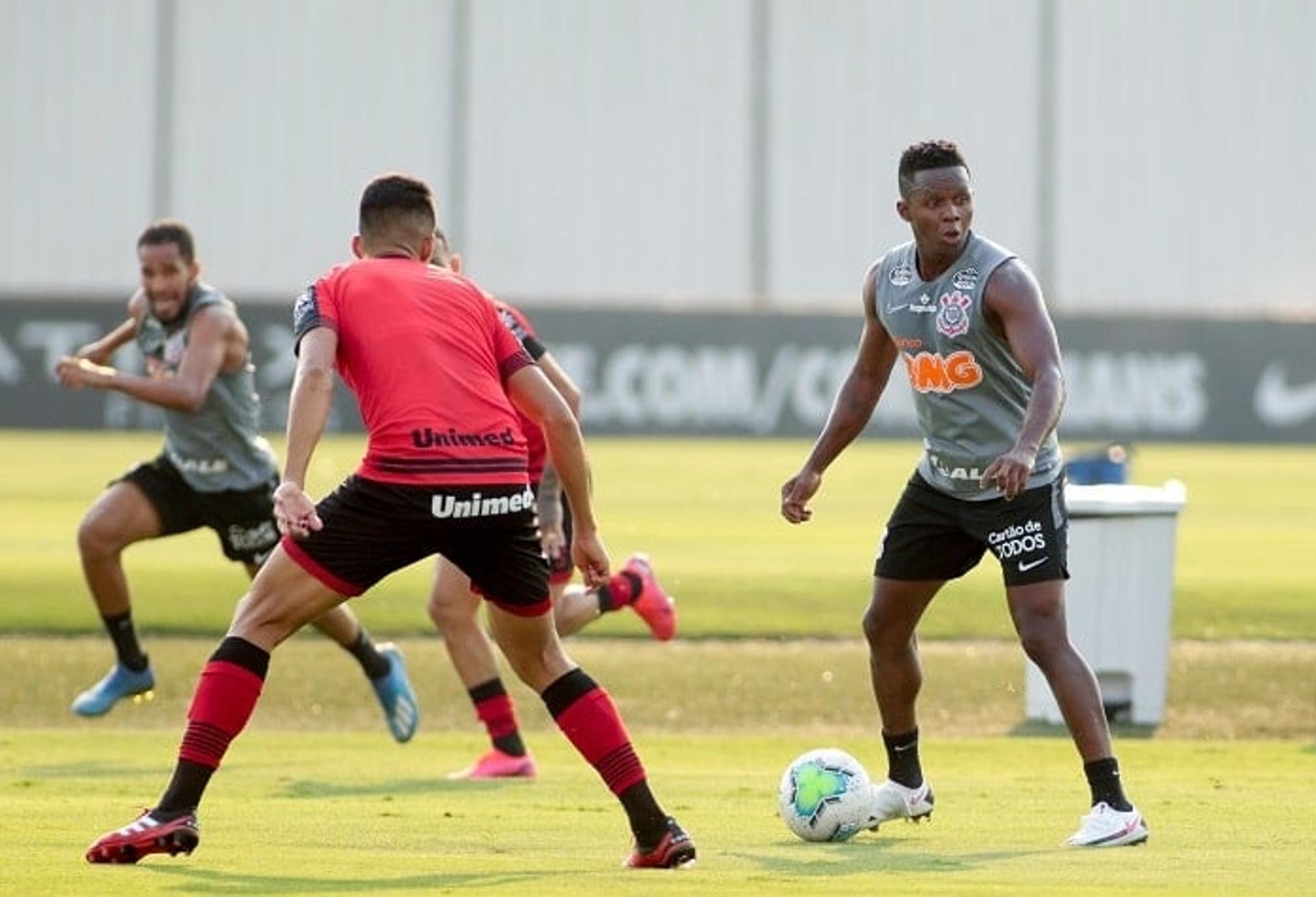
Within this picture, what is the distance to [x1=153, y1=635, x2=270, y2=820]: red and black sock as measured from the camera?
7863mm

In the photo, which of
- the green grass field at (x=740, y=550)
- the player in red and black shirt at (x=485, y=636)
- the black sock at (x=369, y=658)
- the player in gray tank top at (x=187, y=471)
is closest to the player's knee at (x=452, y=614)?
the player in red and black shirt at (x=485, y=636)

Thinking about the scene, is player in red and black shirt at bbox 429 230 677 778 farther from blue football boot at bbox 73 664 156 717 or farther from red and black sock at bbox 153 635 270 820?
red and black sock at bbox 153 635 270 820

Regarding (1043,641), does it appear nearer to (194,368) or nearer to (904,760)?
(904,760)

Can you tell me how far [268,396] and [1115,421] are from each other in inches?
473

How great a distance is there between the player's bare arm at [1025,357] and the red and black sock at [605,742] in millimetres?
1409

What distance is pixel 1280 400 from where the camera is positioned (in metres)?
39.2

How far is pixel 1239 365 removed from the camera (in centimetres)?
3906

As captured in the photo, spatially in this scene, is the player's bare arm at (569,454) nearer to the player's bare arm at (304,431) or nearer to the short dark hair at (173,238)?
the player's bare arm at (304,431)

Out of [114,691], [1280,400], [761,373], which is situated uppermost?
[114,691]

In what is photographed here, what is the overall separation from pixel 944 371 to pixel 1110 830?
5.17ft

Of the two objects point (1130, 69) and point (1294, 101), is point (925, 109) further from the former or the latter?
point (1294, 101)

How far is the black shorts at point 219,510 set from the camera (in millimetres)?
13180

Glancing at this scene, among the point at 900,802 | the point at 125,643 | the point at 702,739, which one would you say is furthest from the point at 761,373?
the point at 900,802

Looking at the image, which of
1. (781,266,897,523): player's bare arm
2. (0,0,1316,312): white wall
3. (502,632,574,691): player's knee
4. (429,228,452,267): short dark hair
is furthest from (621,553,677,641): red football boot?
(0,0,1316,312): white wall
